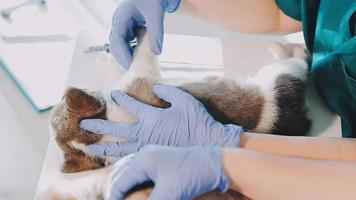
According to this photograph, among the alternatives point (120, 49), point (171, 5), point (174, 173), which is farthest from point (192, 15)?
point (174, 173)

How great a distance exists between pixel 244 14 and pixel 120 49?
0.36 m

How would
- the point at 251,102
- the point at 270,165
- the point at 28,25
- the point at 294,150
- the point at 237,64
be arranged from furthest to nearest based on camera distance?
the point at 28,25 < the point at 237,64 < the point at 251,102 < the point at 294,150 < the point at 270,165

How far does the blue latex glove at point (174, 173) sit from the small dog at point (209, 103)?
58 millimetres

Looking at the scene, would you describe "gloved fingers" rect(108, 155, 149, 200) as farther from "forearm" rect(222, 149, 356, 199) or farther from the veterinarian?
"forearm" rect(222, 149, 356, 199)

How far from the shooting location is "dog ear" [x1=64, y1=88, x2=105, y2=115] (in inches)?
32.5

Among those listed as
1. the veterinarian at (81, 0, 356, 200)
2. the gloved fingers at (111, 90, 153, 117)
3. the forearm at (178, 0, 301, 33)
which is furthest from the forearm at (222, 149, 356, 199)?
the forearm at (178, 0, 301, 33)

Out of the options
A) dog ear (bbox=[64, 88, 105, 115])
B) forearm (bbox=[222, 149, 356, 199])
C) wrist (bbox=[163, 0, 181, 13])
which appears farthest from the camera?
wrist (bbox=[163, 0, 181, 13])

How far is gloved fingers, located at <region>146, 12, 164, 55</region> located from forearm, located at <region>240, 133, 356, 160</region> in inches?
13.2

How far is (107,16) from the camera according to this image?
4.50 ft

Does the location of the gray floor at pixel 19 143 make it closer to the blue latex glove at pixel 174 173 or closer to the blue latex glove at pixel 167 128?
the blue latex glove at pixel 167 128

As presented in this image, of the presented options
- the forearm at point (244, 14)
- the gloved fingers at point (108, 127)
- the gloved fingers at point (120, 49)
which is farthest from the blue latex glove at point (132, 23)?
the gloved fingers at point (108, 127)

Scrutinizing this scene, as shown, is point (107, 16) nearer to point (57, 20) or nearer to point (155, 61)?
point (57, 20)

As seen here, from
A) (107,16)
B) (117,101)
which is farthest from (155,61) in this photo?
(107,16)

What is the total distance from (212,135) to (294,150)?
0.57 feet
